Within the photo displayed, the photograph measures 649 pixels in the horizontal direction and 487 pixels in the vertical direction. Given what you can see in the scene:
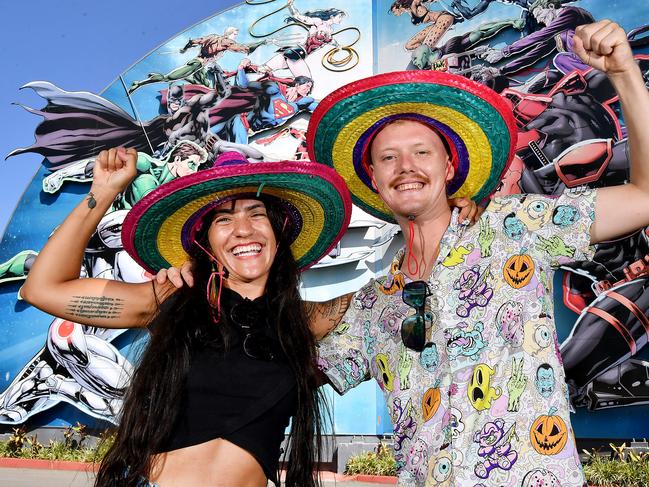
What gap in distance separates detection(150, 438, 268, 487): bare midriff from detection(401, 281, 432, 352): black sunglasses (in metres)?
0.80

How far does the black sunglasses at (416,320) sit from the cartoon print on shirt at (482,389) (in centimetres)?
27

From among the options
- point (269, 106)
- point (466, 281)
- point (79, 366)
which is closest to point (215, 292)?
point (466, 281)

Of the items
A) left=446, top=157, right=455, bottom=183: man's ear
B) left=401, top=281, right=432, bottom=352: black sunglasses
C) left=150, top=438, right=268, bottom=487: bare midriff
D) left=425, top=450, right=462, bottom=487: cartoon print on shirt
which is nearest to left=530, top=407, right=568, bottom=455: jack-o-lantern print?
left=425, top=450, right=462, bottom=487: cartoon print on shirt

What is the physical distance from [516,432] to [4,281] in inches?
474

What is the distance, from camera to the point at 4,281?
480 inches

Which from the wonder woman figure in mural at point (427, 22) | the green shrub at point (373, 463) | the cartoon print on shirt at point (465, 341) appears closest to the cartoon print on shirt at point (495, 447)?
the cartoon print on shirt at point (465, 341)

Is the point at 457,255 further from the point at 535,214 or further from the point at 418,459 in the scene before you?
the point at 418,459

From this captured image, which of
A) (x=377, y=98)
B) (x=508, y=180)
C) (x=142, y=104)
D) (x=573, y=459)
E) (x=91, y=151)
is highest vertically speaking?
(x=142, y=104)

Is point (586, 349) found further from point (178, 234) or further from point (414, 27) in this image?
point (178, 234)

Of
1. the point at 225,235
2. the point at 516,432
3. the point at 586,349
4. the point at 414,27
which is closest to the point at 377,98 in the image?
the point at 225,235

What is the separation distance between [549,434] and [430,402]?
44cm

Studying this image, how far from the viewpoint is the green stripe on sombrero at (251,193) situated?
293 cm

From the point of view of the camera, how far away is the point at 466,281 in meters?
2.51

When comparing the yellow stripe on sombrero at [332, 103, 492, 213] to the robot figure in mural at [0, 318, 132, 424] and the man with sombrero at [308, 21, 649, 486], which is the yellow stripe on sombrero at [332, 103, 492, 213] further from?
the robot figure in mural at [0, 318, 132, 424]
